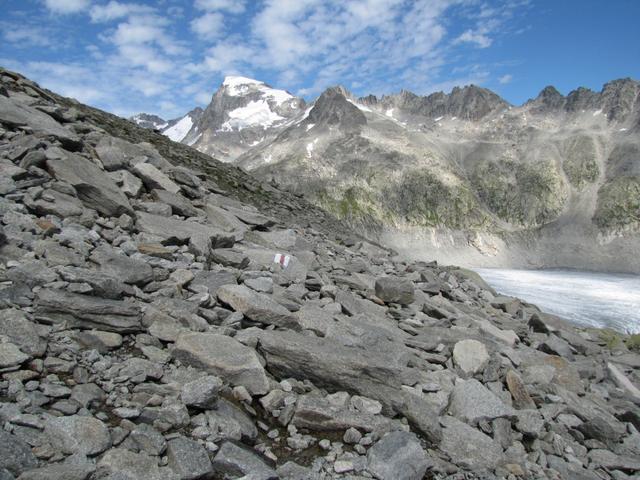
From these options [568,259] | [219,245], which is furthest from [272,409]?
[568,259]

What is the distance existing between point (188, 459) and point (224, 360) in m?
2.27

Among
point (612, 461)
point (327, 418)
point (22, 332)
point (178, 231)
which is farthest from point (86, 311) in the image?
point (612, 461)

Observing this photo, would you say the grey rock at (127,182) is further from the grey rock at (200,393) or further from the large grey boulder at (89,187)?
the grey rock at (200,393)

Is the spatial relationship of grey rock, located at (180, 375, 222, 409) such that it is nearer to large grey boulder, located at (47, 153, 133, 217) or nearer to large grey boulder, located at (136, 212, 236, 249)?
large grey boulder, located at (136, 212, 236, 249)

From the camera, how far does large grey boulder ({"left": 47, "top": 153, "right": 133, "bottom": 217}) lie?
486 inches

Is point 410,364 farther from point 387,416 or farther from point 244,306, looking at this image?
point 244,306

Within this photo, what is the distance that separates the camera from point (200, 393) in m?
6.55

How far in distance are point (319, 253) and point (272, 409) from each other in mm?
11639

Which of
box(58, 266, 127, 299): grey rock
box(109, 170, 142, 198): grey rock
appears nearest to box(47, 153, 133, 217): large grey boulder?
box(109, 170, 142, 198): grey rock

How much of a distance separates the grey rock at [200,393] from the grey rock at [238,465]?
845 mm

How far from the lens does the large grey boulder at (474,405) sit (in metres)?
8.95

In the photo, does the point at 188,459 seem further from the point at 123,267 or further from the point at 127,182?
the point at 127,182

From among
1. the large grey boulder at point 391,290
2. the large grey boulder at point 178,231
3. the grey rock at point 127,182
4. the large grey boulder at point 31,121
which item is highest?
the large grey boulder at point 31,121

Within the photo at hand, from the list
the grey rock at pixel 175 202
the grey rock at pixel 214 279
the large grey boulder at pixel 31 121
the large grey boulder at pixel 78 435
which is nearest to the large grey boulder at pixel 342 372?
the grey rock at pixel 214 279
